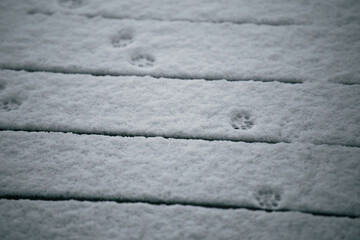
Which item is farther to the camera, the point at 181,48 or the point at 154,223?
the point at 181,48

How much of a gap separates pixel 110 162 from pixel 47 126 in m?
0.24

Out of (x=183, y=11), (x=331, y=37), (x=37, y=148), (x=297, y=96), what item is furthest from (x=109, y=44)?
(x=331, y=37)

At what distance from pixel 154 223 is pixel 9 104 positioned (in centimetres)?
61

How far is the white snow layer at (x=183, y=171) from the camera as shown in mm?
824

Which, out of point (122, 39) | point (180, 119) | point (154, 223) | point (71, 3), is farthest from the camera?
point (71, 3)

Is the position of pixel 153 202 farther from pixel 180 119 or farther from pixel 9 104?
pixel 9 104

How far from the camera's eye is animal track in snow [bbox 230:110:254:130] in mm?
971

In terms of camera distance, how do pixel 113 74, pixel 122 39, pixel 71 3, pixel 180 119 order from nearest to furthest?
pixel 180 119, pixel 113 74, pixel 122 39, pixel 71 3

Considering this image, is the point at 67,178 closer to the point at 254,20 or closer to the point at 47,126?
the point at 47,126

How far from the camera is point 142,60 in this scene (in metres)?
1.15

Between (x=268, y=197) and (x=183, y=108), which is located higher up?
(x=183, y=108)

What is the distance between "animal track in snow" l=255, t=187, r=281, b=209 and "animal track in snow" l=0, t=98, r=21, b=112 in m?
0.77

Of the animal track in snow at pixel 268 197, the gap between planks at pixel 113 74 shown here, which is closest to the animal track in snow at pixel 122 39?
the gap between planks at pixel 113 74

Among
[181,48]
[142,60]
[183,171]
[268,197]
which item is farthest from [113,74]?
[268,197]
